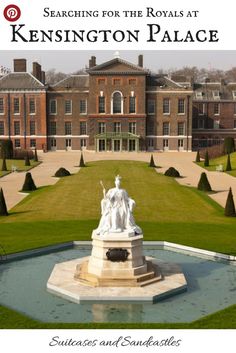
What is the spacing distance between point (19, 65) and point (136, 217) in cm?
5253

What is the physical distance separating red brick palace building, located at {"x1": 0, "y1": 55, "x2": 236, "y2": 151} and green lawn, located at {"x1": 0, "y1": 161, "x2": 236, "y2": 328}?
3020 cm

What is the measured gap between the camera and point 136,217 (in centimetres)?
2491

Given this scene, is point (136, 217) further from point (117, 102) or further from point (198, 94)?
point (198, 94)

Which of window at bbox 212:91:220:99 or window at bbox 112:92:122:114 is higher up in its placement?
window at bbox 212:91:220:99

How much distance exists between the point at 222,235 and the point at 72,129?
52.9 meters

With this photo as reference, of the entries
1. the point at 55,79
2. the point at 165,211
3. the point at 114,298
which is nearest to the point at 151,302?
the point at 114,298

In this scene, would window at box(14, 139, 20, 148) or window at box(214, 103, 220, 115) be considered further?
window at box(214, 103, 220, 115)

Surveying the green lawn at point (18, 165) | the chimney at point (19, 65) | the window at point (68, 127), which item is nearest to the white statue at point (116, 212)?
the green lawn at point (18, 165)

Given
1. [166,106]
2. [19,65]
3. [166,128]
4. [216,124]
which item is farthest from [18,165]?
[216,124]

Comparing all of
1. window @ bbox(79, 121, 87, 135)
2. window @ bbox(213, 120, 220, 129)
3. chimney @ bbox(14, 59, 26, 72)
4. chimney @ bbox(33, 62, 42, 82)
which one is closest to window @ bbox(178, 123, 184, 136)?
window @ bbox(213, 120, 220, 129)

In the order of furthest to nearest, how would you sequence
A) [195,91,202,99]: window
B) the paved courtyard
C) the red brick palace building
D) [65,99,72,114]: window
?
[195,91,202,99]: window, [65,99,72,114]: window, the red brick palace building, the paved courtyard

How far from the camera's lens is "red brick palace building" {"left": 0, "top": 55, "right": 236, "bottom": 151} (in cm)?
6938

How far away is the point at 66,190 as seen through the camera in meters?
34.0

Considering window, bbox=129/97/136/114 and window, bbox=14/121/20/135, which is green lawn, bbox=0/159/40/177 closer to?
window, bbox=14/121/20/135
